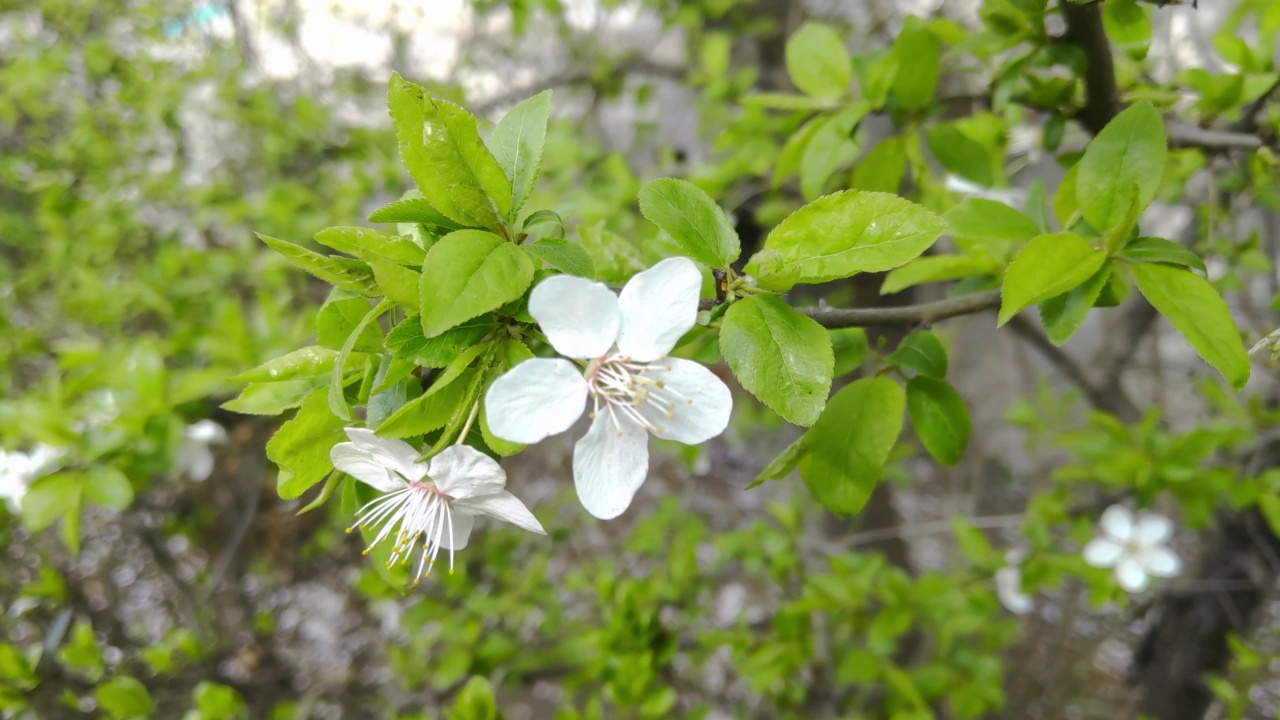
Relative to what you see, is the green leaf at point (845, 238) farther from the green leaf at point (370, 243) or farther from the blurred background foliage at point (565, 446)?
the green leaf at point (370, 243)

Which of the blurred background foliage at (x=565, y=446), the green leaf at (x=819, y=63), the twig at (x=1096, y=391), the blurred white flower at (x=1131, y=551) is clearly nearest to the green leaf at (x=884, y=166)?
the blurred background foliage at (x=565, y=446)

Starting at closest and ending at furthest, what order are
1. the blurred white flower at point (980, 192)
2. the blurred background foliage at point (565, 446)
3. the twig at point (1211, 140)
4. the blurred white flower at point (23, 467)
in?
the twig at point (1211, 140) < the blurred background foliage at point (565, 446) < the blurred white flower at point (23, 467) < the blurred white flower at point (980, 192)

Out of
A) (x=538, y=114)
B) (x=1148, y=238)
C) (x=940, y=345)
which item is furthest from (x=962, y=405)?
(x=538, y=114)

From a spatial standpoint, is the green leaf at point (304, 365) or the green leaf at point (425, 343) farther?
the green leaf at point (304, 365)

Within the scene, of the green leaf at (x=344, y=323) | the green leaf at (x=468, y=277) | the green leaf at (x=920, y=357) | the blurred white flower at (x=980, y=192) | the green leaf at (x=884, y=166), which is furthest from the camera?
the blurred white flower at (x=980, y=192)

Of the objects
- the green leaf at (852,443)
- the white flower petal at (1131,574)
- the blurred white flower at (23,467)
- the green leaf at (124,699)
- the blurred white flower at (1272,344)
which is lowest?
the white flower petal at (1131,574)

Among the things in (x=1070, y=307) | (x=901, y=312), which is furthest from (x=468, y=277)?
(x=1070, y=307)
